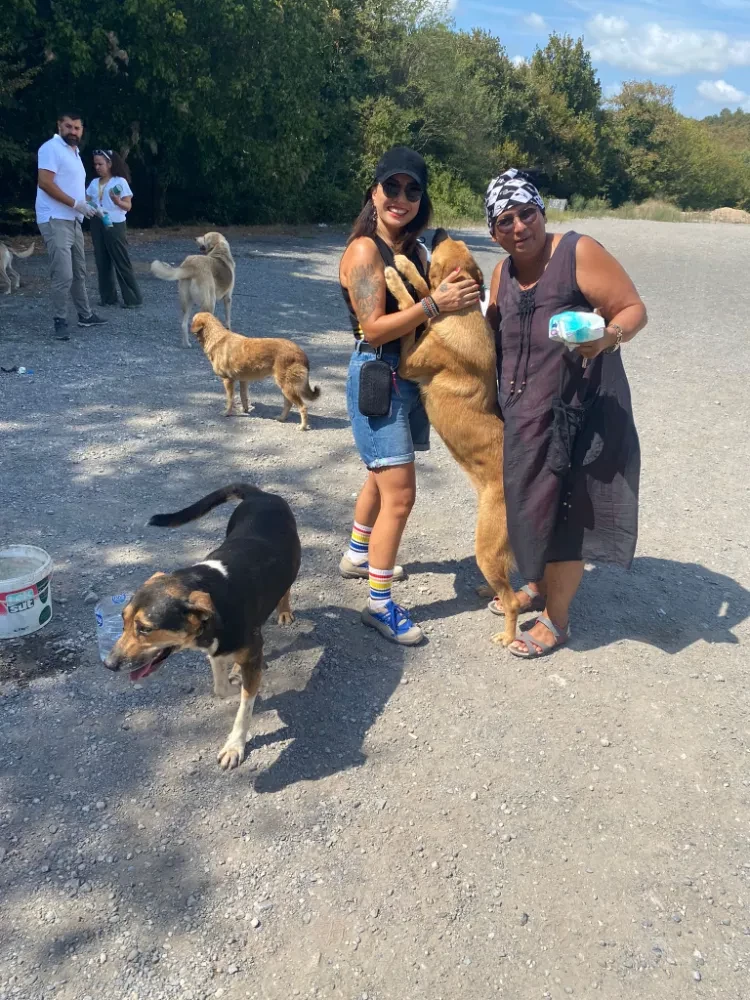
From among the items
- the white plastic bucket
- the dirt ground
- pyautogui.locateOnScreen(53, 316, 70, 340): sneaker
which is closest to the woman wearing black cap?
the dirt ground

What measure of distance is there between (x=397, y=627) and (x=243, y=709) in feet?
3.27

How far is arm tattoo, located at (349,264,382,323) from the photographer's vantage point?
117 inches

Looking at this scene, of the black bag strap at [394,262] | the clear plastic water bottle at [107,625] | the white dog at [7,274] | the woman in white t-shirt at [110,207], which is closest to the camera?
the black bag strap at [394,262]

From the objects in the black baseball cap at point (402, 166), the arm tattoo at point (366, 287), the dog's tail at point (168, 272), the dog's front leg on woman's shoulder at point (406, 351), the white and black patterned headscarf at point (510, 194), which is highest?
the black baseball cap at point (402, 166)

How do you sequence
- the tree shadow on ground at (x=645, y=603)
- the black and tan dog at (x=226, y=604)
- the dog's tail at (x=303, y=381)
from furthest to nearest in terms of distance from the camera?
the dog's tail at (x=303, y=381)
the tree shadow on ground at (x=645, y=603)
the black and tan dog at (x=226, y=604)

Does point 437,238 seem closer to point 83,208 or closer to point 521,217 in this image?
point 521,217

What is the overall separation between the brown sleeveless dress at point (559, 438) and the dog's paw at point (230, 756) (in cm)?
143

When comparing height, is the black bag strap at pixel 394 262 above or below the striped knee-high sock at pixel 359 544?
above

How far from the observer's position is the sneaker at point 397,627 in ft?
11.6

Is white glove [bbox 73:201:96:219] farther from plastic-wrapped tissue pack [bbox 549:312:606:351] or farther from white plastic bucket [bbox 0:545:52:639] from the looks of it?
plastic-wrapped tissue pack [bbox 549:312:606:351]

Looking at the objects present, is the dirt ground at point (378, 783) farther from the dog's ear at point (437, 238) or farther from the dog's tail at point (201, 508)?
the dog's ear at point (437, 238)

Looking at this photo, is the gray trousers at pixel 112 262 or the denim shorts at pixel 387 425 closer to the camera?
the denim shorts at pixel 387 425

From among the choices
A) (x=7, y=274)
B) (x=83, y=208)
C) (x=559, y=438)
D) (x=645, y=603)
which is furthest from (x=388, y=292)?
(x=7, y=274)

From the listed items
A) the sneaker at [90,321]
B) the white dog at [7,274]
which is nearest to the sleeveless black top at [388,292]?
the sneaker at [90,321]
